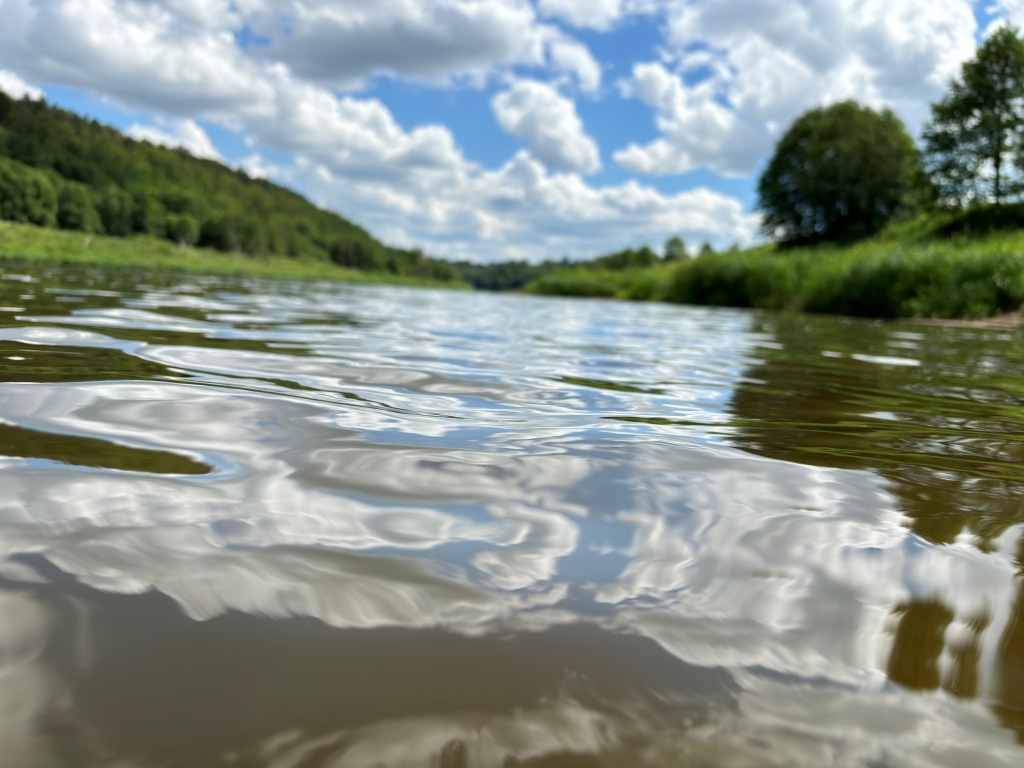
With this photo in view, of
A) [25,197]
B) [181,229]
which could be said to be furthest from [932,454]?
[181,229]

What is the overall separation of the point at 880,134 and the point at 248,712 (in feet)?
168

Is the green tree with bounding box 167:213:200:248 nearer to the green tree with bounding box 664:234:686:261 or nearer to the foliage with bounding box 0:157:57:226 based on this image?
the foliage with bounding box 0:157:57:226

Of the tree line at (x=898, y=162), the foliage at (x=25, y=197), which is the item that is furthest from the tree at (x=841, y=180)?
the foliage at (x=25, y=197)

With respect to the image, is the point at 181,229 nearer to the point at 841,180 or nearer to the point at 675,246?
the point at 675,246

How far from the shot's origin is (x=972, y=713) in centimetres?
90

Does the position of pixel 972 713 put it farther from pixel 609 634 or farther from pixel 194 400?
→ pixel 194 400

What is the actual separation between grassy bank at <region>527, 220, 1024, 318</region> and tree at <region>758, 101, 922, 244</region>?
38.2 feet

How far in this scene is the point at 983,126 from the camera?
3167 cm

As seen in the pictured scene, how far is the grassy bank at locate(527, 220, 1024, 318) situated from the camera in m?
15.4

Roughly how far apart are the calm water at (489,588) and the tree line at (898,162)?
35484mm

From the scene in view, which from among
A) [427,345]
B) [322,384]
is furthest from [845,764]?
[427,345]

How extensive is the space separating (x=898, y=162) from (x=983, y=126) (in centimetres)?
1081

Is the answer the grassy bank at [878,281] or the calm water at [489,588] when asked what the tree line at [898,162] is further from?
the calm water at [489,588]

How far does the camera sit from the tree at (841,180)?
41.9 meters
